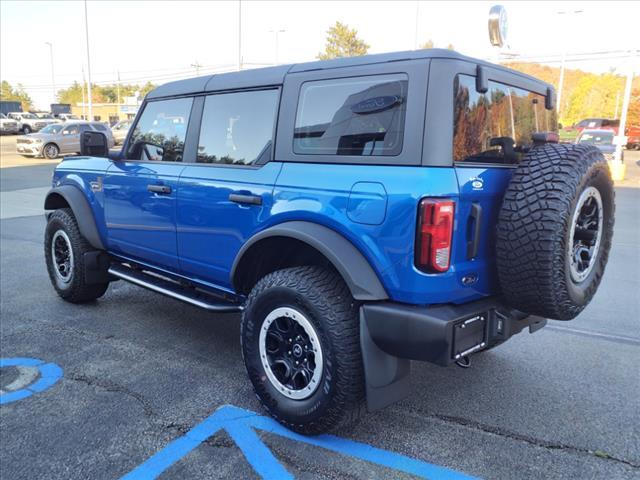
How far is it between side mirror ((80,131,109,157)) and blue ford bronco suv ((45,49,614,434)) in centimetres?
127

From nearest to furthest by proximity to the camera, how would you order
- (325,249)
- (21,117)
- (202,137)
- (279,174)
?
(325,249) < (279,174) < (202,137) < (21,117)

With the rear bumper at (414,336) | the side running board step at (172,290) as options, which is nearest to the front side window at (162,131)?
the side running board step at (172,290)

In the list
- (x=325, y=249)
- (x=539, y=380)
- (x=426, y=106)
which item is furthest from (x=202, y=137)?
(x=539, y=380)

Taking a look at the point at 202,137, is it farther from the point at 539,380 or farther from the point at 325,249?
the point at 539,380

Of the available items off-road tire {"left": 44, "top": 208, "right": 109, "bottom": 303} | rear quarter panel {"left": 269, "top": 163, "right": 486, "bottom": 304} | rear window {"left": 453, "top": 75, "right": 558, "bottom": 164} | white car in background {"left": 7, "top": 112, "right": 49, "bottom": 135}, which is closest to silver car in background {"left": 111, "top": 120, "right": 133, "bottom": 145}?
white car in background {"left": 7, "top": 112, "right": 49, "bottom": 135}

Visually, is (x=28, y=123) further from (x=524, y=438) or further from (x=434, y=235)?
(x=524, y=438)

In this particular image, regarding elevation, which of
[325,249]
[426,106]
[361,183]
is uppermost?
[426,106]

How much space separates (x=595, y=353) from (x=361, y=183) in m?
2.70

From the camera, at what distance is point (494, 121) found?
9.53 ft

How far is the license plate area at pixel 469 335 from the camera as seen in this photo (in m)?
2.49

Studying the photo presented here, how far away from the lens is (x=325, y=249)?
2.66 meters

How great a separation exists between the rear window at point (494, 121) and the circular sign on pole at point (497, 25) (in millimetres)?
1376

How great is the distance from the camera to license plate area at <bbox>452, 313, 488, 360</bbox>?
249cm

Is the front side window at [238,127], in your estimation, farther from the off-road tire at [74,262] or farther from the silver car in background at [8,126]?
the silver car in background at [8,126]
